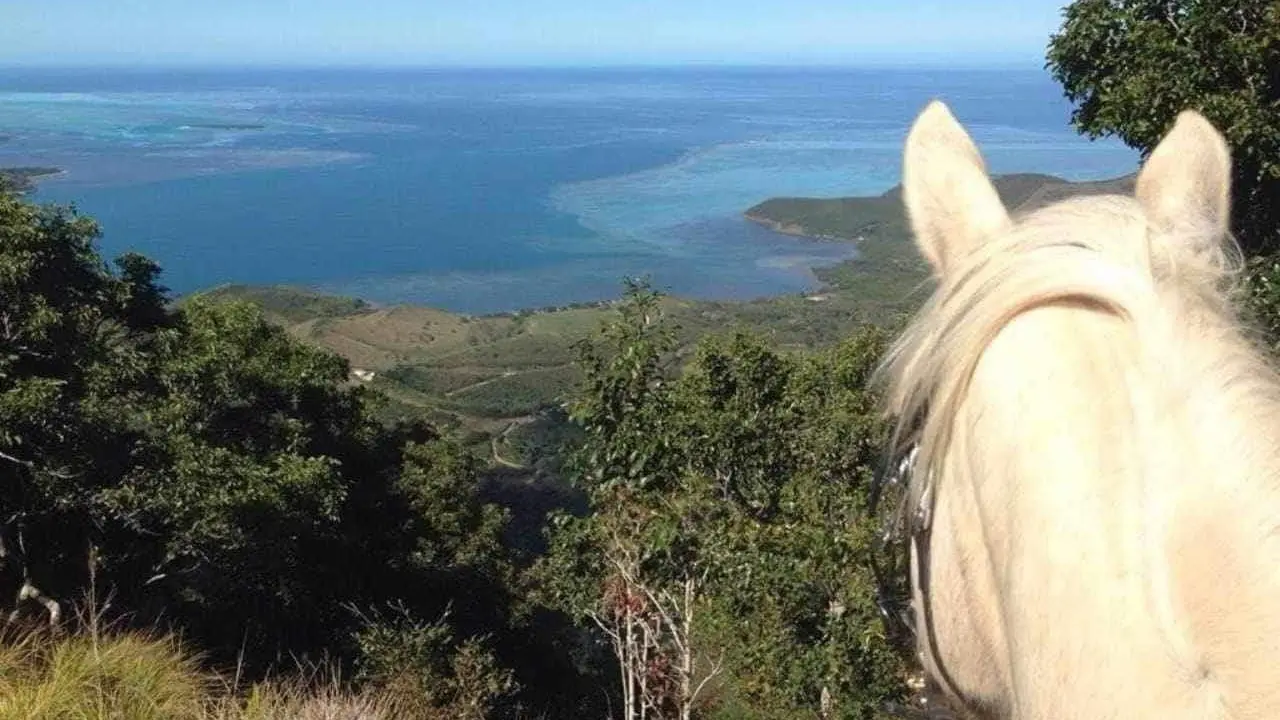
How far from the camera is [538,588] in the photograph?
15.1m

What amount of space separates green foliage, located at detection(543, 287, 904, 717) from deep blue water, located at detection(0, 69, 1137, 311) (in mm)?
44024

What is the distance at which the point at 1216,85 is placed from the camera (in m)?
4.30

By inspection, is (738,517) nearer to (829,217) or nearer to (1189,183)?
(1189,183)

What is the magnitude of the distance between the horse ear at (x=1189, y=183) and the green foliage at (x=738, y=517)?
421cm

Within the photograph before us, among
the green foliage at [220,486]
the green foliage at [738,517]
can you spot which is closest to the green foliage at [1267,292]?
the green foliage at [738,517]

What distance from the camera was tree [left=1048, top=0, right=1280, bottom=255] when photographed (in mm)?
4086

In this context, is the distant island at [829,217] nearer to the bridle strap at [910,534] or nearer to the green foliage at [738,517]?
the green foliage at [738,517]

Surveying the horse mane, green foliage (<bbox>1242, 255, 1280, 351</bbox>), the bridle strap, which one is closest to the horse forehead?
the horse mane

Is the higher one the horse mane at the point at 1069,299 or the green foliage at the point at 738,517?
the horse mane at the point at 1069,299

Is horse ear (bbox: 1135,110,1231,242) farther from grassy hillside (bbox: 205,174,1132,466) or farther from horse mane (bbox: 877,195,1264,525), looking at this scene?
→ grassy hillside (bbox: 205,174,1132,466)

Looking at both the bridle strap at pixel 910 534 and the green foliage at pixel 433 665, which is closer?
the bridle strap at pixel 910 534

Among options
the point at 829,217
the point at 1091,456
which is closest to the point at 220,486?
the point at 1091,456

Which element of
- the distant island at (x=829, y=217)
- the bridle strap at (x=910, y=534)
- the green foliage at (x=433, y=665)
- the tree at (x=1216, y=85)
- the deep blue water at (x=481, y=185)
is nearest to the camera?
the bridle strap at (x=910, y=534)

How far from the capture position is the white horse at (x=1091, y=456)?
0.75m
